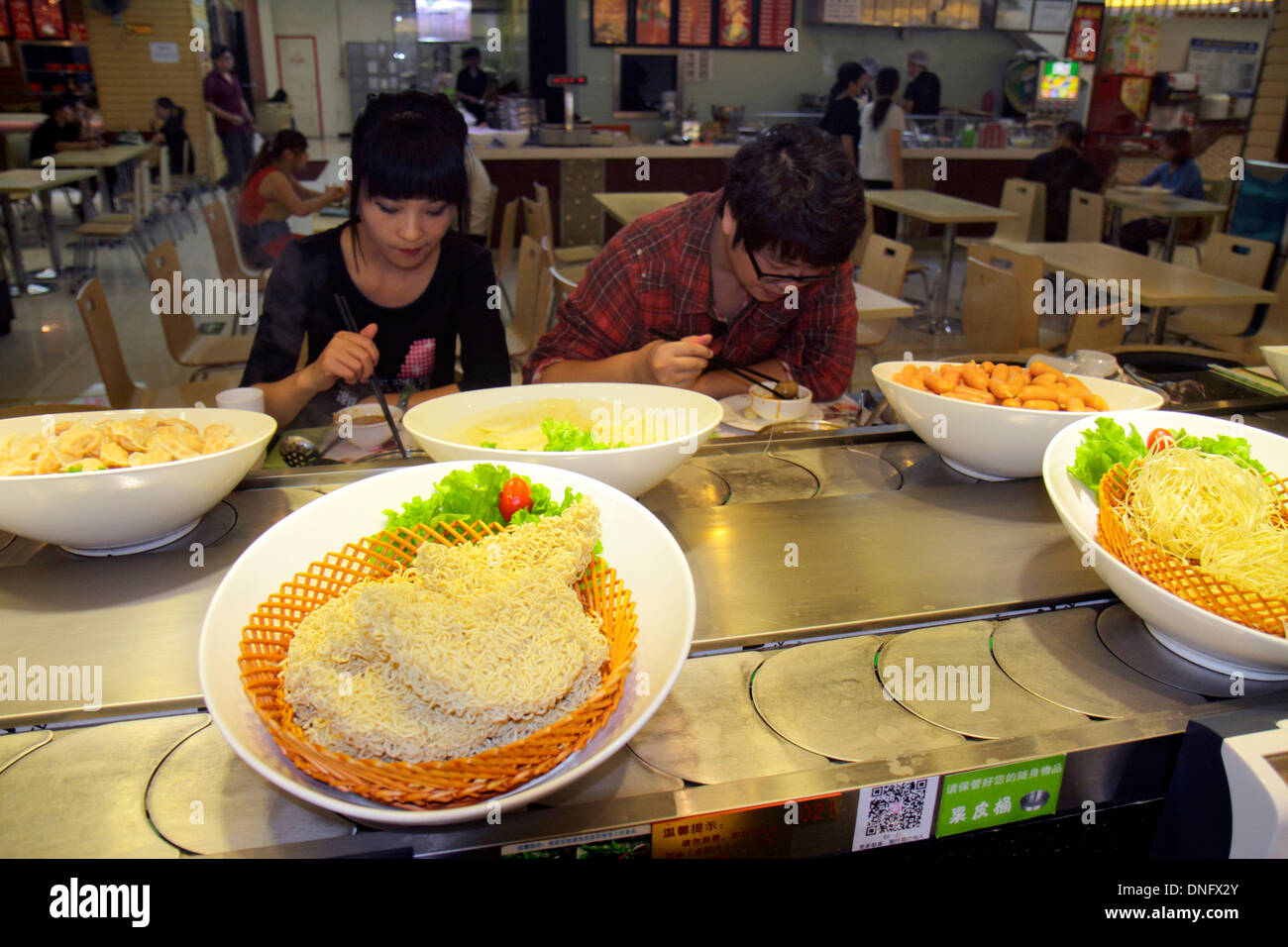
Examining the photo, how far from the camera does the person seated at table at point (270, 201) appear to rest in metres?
4.86

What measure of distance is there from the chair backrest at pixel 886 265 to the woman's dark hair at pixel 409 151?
297 centimetres

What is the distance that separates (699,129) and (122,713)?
9269 mm

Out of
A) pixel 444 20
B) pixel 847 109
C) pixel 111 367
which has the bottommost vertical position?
pixel 111 367

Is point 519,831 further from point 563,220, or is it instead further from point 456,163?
point 563,220

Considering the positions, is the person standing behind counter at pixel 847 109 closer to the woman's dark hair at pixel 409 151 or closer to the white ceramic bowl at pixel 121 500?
the woman's dark hair at pixel 409 151

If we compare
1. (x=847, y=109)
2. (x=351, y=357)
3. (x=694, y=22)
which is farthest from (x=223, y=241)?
(x=694, y=22)

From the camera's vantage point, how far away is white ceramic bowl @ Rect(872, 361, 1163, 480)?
1.30 meters

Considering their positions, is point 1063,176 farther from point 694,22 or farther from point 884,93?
point 694,22

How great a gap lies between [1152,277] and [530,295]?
137 inches

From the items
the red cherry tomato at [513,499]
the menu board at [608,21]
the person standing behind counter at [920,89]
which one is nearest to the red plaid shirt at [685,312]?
the red cherry tomato at [513,499]

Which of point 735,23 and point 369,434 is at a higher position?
point 735,23

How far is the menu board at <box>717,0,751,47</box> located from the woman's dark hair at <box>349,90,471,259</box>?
357 inches

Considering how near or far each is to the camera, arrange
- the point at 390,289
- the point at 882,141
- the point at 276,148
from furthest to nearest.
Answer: the point at 882,141 → the point at 276,148 → the point at 390,289

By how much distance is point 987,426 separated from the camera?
1.32m
